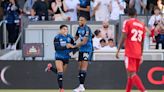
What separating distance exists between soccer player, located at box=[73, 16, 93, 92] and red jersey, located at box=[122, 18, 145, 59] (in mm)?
1957

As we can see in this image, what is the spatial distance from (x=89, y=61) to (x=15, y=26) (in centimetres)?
491

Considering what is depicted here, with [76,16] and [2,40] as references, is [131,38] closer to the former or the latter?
[76,16]

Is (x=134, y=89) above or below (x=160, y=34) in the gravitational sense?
below

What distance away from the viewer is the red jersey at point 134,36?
1455 cm

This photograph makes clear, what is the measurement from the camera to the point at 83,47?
16.7 meters

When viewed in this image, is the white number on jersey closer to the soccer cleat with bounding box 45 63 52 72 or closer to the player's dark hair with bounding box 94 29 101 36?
the soccer cleat with bounding box 45 63 52 72

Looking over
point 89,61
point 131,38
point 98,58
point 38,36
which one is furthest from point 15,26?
point 131,38

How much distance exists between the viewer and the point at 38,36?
21.1 m

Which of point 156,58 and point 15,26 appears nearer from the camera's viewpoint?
point 156,58

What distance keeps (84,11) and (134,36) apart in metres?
6.48

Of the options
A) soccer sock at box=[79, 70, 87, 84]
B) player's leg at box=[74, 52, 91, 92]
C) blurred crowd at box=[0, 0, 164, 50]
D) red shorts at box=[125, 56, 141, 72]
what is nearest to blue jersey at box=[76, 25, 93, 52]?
player's leg at box=[74, 52, 91, 92]

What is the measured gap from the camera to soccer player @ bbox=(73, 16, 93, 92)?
648 inches

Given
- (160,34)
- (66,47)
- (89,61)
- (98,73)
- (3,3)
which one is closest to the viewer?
(66,47)

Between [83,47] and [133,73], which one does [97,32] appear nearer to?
[83,47]
